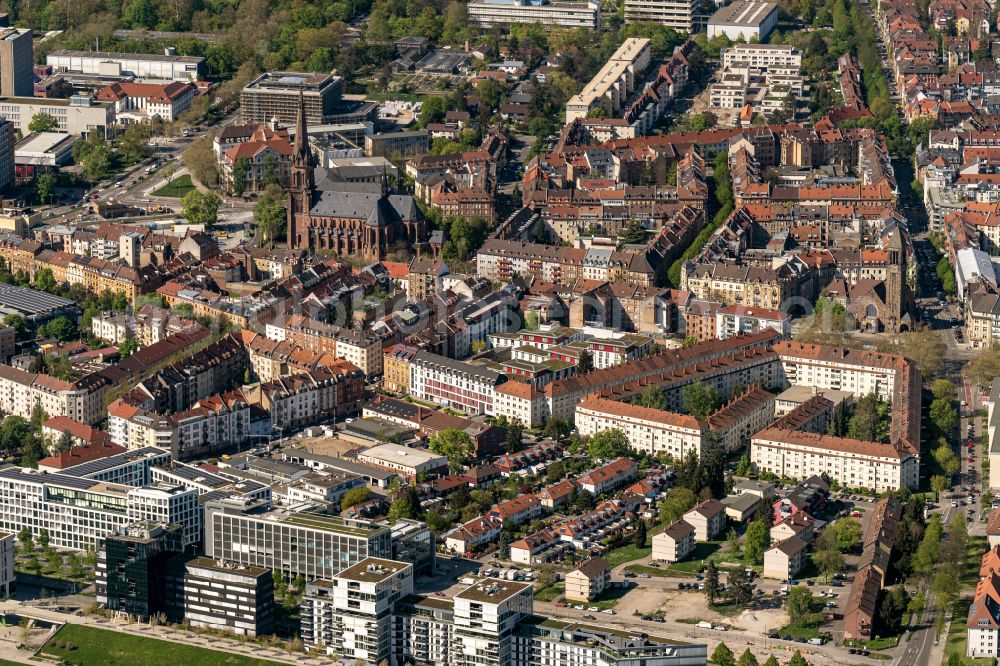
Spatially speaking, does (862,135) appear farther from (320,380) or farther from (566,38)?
(320,380)

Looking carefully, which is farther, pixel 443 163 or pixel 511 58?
pixel 511 58

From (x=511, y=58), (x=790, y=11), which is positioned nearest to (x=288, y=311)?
(x=511, y=58)

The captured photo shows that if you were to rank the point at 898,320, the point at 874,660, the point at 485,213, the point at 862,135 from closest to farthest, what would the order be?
the point at 874,660 < the point at 898,320 < the point at 485,213 < the point at 862,135

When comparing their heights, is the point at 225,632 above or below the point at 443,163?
below

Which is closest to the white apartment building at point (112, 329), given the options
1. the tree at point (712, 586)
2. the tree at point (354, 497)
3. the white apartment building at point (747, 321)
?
the tree at point (354, 497)

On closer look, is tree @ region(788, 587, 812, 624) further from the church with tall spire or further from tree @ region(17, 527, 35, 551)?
the church with tall spire

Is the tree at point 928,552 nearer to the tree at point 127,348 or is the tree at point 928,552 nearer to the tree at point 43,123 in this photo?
the tree at point 127,348
